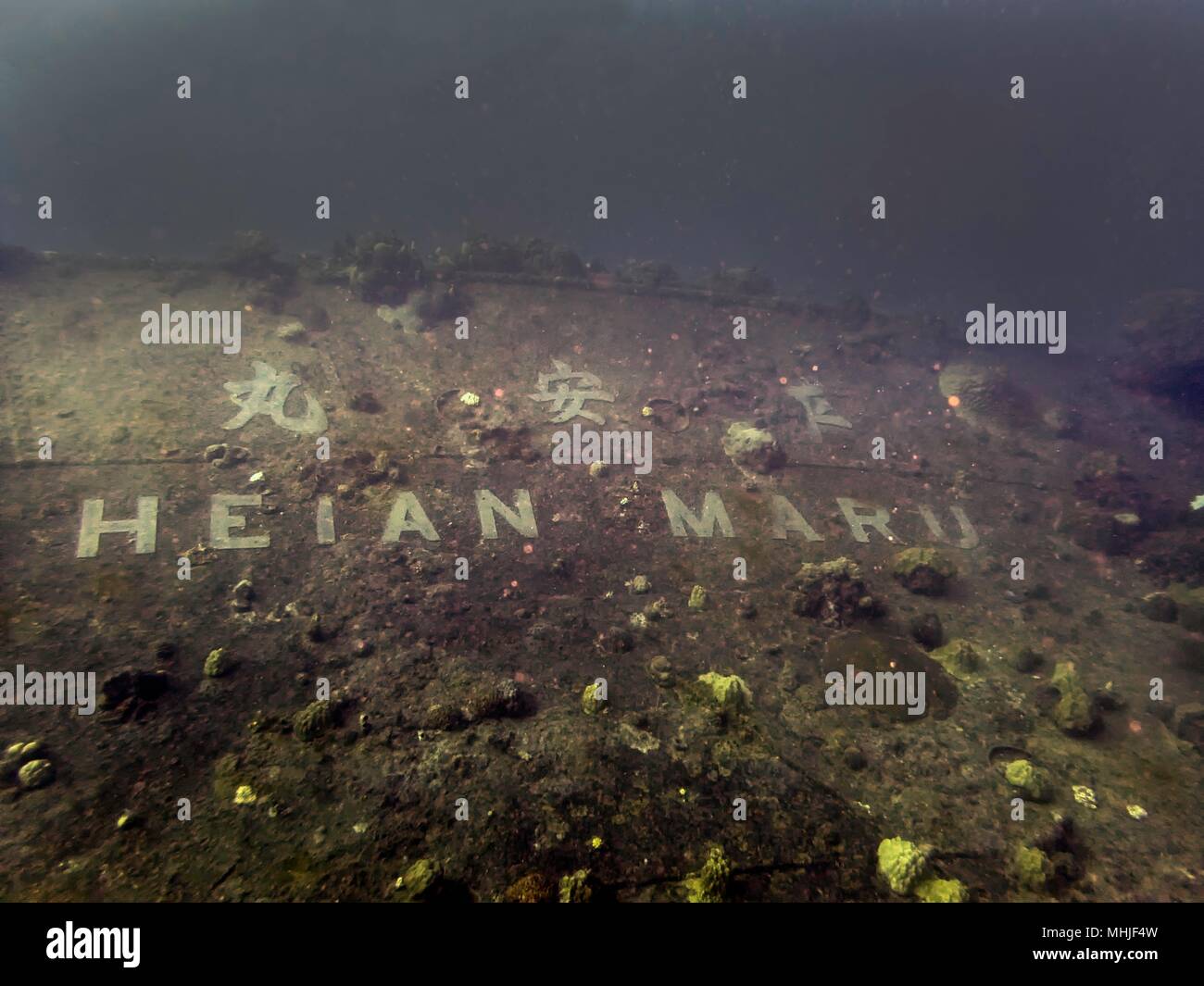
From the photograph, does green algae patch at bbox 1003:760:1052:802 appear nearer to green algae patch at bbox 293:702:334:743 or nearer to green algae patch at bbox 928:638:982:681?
green algae patch at bbox 928:638:982:681

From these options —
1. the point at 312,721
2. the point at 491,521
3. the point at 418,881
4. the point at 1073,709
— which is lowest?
the point at 418,881

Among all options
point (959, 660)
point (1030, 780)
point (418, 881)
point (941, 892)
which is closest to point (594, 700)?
point (418, 881)

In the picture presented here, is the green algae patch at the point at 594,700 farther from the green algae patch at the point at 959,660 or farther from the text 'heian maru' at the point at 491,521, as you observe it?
the green algae patch at the point at 959,660

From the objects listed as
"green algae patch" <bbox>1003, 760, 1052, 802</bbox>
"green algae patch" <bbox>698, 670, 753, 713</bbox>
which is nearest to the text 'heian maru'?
"green algae patch" <bbox>698, 670, 753, 713</bbox>

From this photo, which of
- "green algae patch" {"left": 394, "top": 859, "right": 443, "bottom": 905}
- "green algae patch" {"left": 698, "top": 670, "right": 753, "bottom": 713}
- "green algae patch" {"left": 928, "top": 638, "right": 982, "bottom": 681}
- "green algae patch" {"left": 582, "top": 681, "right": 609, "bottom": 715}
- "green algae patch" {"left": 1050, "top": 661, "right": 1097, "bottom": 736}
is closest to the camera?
"green algae patch" {"left": 394, "top": 859, "right": 443, "bottom": 905}

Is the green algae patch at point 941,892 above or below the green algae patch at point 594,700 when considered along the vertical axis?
below

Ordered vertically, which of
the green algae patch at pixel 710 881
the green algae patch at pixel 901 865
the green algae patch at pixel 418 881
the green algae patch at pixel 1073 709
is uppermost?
the green algae patch at pixel 1073 709

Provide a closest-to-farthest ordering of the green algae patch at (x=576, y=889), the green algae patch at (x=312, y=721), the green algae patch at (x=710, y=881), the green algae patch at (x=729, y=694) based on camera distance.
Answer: the green algae patch at (x=576, y=889)
the green algae patch at (x=710, y=881)
the green algae patch at (x=312, y=721)
the green algae patch at (x=729, y=694)

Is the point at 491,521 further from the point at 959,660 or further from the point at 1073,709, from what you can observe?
the point at 1073,709

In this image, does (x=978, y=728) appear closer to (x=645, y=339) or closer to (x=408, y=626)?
(x=408, y=626)

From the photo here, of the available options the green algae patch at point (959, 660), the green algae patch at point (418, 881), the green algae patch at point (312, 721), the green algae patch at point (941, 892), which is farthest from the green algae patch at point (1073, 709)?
the green algae patch at point (312, 721)

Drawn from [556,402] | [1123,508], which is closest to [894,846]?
[556,402]
